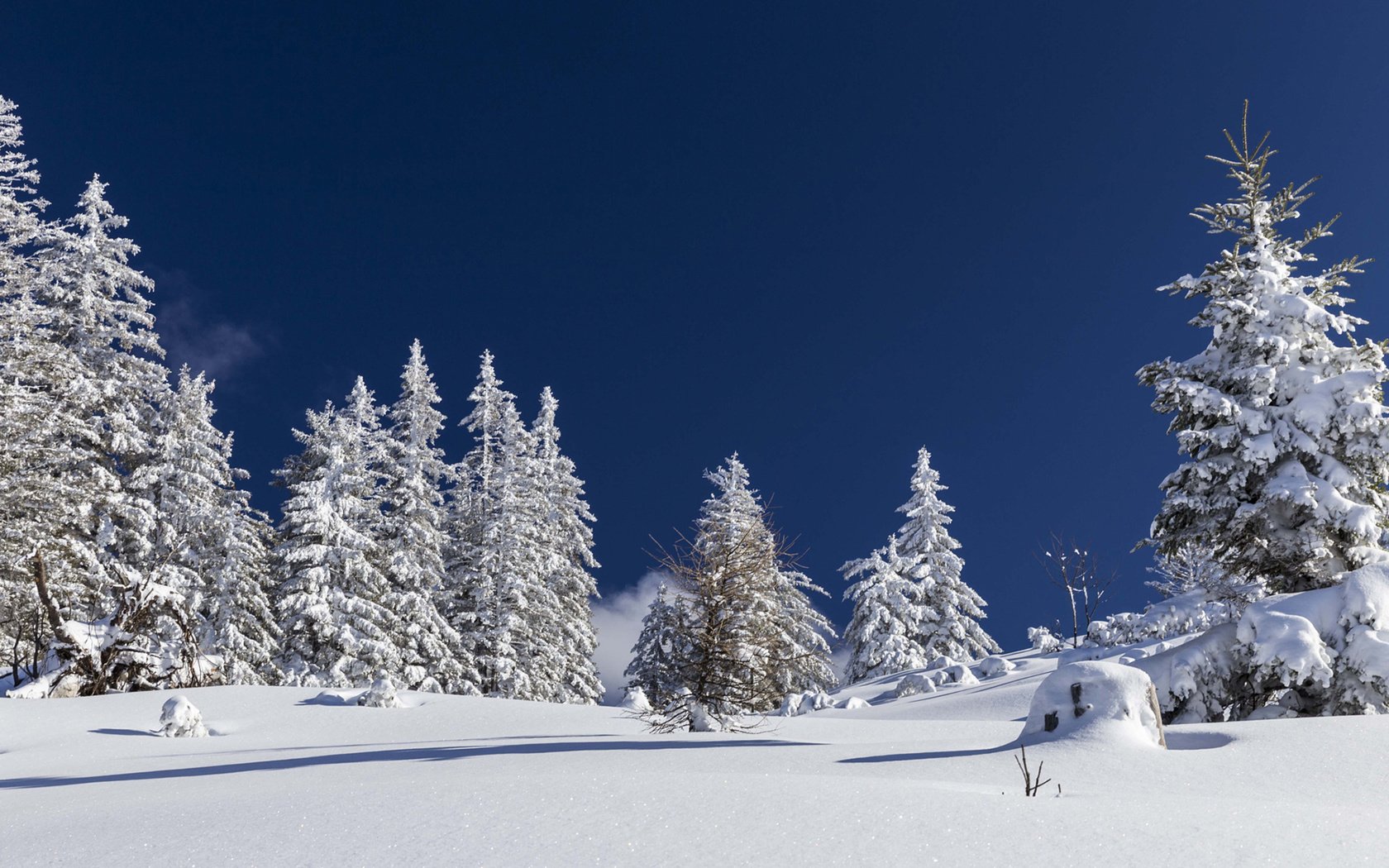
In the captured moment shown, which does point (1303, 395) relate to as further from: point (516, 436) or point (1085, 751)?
point (516, 436)

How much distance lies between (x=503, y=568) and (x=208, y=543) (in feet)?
28.6

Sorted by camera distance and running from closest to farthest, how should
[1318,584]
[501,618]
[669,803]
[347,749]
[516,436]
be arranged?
[669,803] → [347,749] → [1318,584] → [501,618] → [516,436]

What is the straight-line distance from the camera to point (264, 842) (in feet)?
11.0

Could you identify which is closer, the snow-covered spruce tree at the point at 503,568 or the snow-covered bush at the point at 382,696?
the snow-covered bush at the point at 382,696

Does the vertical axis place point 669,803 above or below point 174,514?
below

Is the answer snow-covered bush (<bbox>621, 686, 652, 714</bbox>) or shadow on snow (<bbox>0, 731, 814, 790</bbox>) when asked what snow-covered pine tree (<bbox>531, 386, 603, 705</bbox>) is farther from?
shadow on snow (<bbox>0, 731, 814, 790</bbox>)

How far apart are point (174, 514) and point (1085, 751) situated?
24.9m

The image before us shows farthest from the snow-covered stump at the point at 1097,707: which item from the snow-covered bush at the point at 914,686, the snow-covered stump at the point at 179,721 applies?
the snow-covered bush at the point at 914,686

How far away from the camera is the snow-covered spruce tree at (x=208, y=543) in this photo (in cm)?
2258

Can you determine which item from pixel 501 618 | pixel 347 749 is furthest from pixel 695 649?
pixel 501 618

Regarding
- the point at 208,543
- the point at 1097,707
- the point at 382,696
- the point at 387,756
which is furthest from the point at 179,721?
the point at 208,543

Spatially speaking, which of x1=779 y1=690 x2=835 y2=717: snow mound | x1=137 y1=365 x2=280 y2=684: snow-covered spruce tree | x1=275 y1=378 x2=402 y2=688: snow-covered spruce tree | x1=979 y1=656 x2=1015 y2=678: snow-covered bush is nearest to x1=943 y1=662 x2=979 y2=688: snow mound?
x1=979 y1=656 x2=1015 y2=678: snow-covered bush

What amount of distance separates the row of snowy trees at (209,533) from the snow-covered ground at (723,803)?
11.9 metres

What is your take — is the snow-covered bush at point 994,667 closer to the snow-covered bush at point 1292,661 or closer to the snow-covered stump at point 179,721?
the snow-covered bush at point 1292,661
